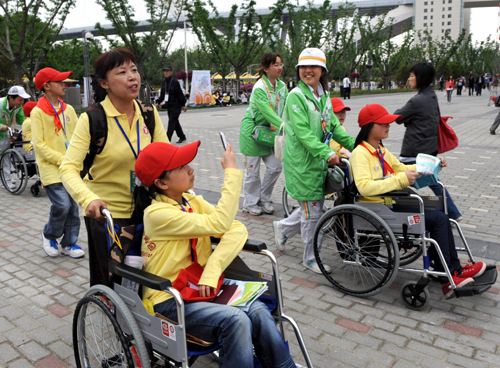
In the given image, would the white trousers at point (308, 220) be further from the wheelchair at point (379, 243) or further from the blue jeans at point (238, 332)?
the blue jeans at point (238, 332)

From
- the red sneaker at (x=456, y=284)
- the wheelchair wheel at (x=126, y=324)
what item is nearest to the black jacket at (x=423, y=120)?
the red sneaker at (x=456, y=284)

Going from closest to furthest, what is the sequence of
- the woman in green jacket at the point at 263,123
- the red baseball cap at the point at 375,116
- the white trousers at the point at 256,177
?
the red baseball cap at the point at 375,116 < the woman in green jacket at the point at 263,123 < the white trousers at the point at 256,177

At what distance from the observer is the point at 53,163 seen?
4719mm

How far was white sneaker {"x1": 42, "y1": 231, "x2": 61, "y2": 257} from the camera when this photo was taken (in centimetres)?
474

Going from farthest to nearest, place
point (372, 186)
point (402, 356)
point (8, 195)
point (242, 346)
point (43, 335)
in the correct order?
point (8, 195)
point (372, 186)
point (43, 335)
point (402, 356)
point (242, 346)

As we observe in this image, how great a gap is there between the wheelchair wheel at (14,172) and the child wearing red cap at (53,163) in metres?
2.72

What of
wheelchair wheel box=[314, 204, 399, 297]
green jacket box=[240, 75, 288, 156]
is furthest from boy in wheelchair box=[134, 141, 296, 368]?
green jacket box=[240, 75, 288, 156]

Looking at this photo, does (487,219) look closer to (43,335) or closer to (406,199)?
(406,199)

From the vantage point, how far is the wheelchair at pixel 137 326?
209 cm

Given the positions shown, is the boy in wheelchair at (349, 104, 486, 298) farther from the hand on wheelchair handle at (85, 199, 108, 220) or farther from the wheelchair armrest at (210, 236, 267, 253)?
the hand on wheelchair handle at (85, 199, 108, 220)

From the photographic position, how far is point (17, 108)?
768 cm

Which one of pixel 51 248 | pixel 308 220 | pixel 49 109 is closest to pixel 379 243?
pixel 308 220

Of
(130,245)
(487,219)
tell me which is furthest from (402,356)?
(487,219)

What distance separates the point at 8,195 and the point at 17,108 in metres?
1.43
